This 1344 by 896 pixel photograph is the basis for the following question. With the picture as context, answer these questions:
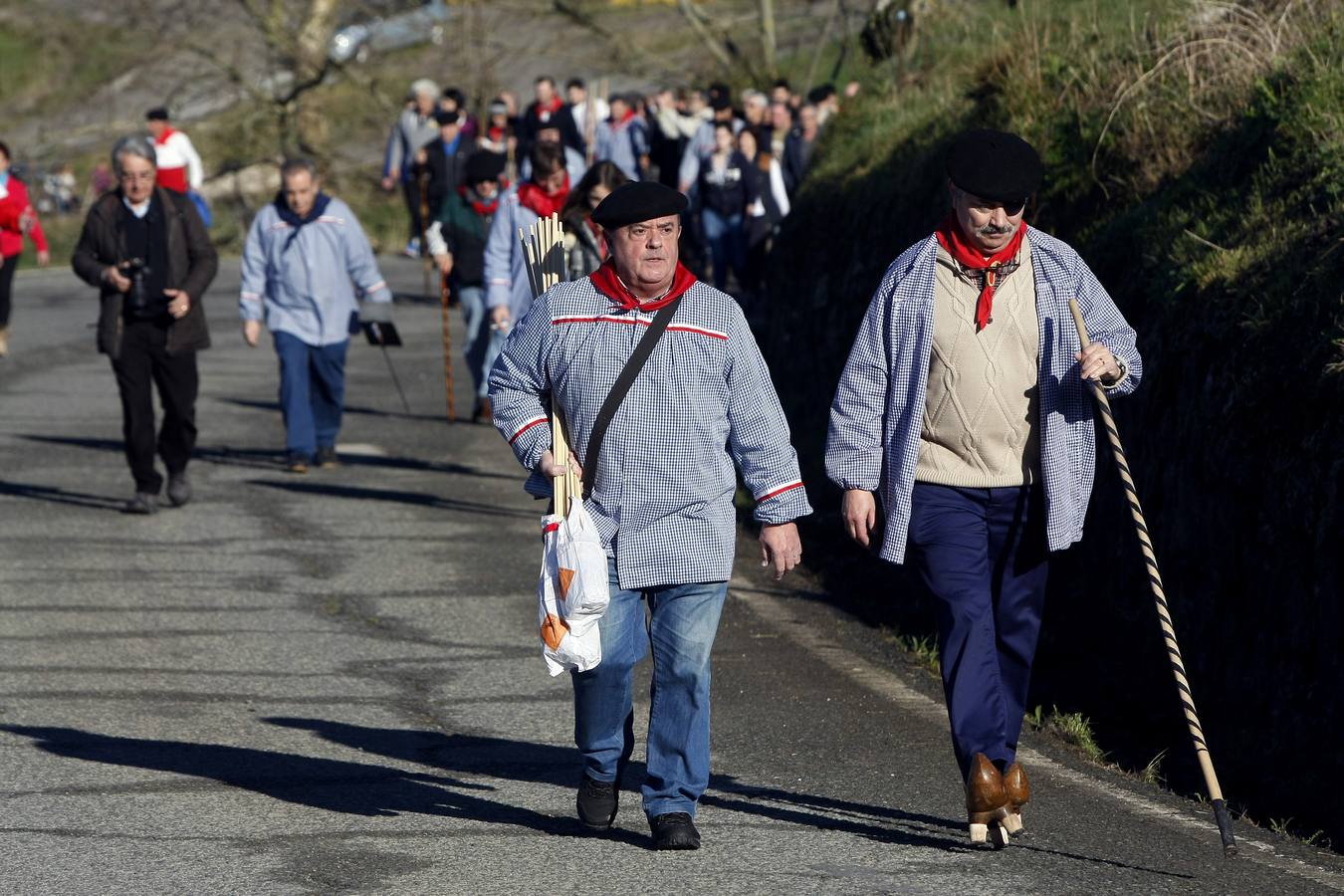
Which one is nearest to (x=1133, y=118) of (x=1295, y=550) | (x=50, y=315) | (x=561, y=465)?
(x=1295, y=550)

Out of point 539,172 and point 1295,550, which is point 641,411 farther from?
point 539,172

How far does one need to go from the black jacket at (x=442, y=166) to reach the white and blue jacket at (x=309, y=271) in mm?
9582

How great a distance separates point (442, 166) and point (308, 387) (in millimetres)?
10142

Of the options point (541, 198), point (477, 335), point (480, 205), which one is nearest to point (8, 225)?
point (480, 205)

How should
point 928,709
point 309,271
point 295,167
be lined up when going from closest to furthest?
point 928,709 < point 295,167 < point 309,271

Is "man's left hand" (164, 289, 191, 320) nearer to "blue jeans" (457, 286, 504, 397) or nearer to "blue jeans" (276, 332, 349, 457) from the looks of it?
"blue jeans" (276, 332, 349, 457)

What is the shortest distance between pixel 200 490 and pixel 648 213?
710 cm

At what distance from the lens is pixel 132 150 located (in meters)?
10.4

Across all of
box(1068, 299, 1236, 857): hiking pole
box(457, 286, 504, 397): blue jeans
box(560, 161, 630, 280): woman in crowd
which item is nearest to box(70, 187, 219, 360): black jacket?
box(560, 161, 630, 280): woman in crowd

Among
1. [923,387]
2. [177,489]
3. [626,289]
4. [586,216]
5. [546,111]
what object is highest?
[546,111]

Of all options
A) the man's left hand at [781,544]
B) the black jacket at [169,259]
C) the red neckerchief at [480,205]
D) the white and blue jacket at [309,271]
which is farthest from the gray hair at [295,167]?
the man's left hand at [781,544]

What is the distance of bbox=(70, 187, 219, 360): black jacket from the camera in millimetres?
10594

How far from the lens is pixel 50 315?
21.9 meters

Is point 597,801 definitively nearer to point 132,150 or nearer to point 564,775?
point 564,775
